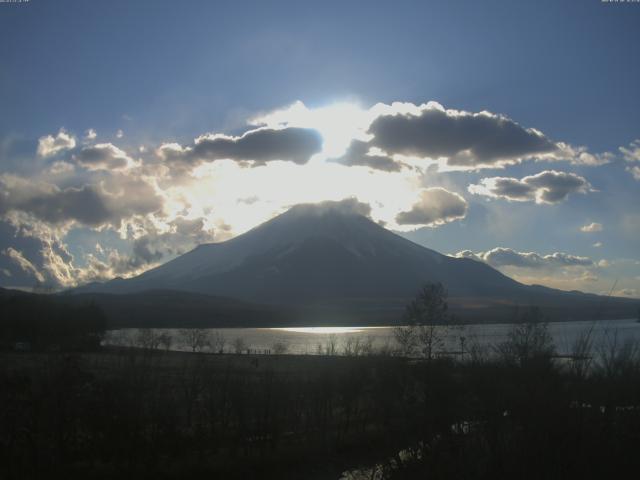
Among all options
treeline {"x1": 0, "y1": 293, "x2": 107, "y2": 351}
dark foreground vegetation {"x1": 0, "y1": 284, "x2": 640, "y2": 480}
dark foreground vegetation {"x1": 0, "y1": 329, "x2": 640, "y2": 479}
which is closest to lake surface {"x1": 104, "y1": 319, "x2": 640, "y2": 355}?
treeline {"x1": 0, "y1": 293, "x2": 107, "y2": 351}

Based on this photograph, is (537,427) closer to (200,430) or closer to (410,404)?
(410,404)

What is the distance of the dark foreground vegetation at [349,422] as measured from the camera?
640 inches

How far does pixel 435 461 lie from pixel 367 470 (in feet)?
46.8

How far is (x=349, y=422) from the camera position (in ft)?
124

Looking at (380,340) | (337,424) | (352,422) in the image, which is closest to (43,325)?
(337,424)

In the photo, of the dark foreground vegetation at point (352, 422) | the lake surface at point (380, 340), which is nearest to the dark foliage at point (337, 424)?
the dark foreground vegetation at point (352, 422)

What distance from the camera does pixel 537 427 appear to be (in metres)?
16.3

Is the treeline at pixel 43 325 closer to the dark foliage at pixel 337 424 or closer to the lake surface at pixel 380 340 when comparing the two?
the lake surface at pixel 380 340

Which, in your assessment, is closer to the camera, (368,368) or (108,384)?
(108,384)

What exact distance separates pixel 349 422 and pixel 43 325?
5782 cm

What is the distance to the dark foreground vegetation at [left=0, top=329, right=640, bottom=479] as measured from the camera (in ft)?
53.3

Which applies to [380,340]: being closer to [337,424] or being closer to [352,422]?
[352,422]

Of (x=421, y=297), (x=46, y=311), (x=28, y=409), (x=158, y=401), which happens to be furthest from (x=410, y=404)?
(x=46, y=311)

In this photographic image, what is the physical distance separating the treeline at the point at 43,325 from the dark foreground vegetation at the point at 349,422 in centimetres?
3509
